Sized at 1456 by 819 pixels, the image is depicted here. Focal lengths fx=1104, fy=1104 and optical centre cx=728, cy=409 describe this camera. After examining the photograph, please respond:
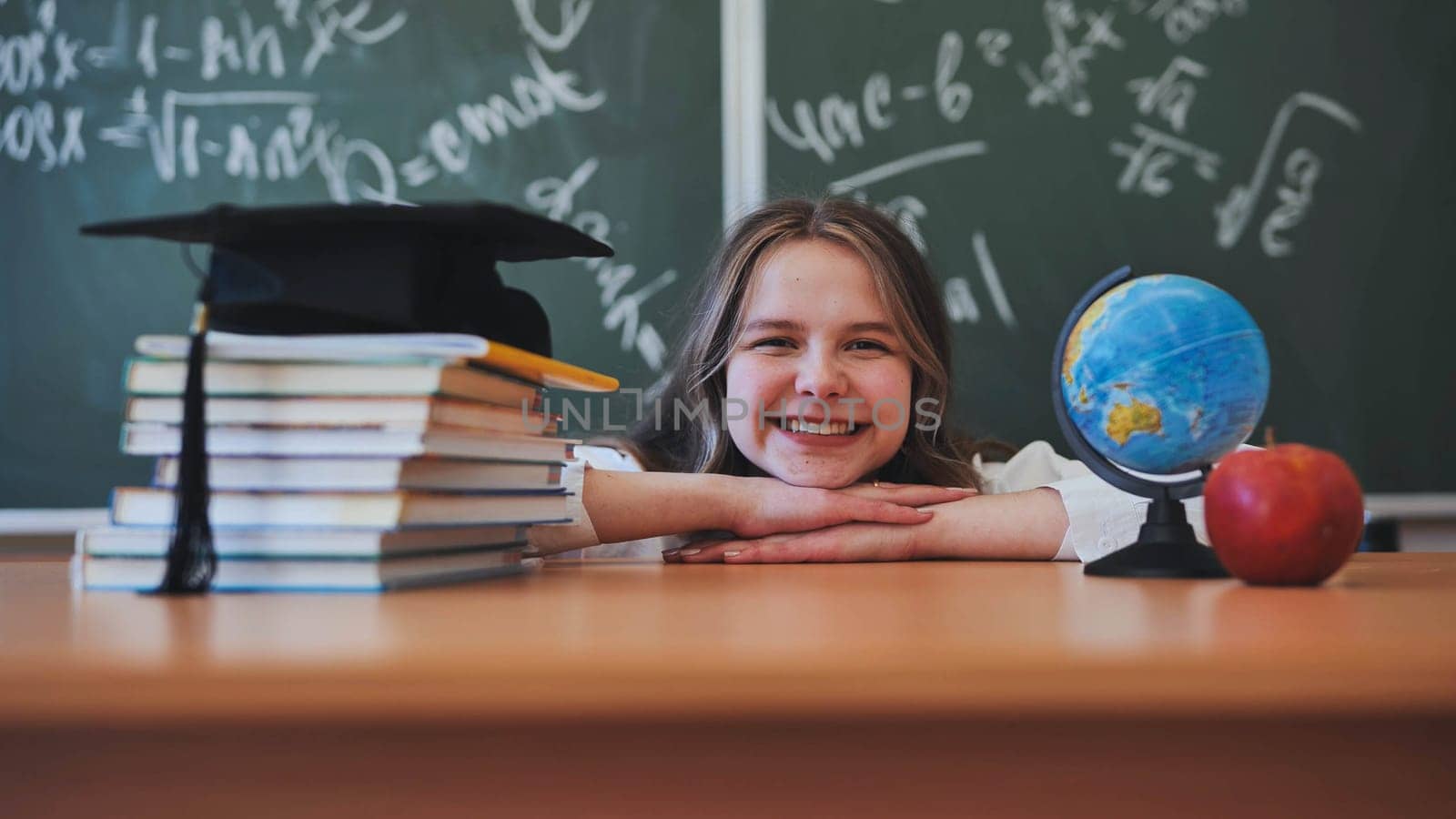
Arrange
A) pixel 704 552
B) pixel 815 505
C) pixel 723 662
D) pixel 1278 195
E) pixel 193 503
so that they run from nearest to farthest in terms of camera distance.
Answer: pixel 723 662 < pixel 193 503 < pixel 704 552 < pixel 815 505 < pixel 1278 195

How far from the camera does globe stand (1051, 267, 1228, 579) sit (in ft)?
3.01

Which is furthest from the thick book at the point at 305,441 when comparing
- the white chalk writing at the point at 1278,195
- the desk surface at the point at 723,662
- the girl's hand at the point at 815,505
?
the white chalk writing at the point at 1278,195

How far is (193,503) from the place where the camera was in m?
0.77

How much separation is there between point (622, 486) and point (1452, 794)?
1102mm

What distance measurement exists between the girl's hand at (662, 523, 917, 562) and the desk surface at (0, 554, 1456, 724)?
25.4 inches

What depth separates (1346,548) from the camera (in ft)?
2.65

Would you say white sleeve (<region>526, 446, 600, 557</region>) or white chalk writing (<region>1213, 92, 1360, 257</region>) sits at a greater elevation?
white chalk writing (<region>1213, 92, 1360, 257</region>)

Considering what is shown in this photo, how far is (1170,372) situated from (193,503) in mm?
772

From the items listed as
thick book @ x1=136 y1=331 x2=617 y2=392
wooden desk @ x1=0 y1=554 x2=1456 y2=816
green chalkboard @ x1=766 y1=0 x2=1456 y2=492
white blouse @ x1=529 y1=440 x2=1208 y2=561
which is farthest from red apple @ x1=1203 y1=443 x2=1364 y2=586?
green chalkboard @ x1=766 y1=0 x2=1456 y2=492

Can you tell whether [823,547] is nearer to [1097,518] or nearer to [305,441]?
[1097,518]

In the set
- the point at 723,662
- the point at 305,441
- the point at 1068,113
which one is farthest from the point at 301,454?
the point at 1068,113

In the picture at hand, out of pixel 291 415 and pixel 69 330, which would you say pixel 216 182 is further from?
pixel 291 415

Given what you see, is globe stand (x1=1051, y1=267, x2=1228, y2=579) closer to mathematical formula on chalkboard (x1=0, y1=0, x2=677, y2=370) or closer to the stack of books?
the stack of books

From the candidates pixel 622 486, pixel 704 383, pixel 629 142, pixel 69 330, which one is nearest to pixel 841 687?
pixel 622 486
